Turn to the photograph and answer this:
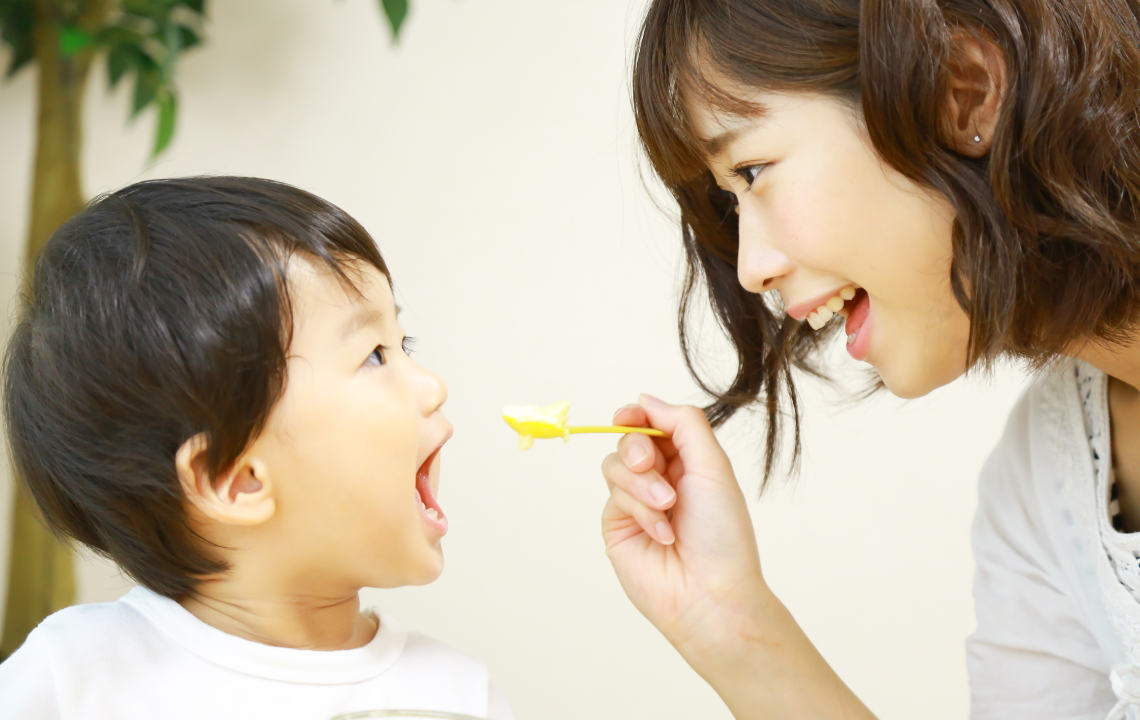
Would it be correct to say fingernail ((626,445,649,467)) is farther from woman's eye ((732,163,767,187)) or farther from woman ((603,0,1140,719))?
woman's eye ((732,163,767,187))

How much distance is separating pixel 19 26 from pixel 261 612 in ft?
3.10

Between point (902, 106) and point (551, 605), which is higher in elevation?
point (902, 106)

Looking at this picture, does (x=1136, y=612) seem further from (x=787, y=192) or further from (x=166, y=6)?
(x=166, y=6)

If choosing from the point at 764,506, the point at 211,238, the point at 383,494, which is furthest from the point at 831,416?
the point at 211,238

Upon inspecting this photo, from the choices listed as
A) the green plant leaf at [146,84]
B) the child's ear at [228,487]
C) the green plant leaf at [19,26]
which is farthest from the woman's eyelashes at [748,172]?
the green plant leaf at [19,26]

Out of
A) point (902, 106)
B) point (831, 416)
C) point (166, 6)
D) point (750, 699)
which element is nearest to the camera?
point (902, 106)

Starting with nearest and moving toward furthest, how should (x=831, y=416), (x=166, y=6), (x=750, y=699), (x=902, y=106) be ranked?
(x=902, y=106) → (x=750, y=699) → (x=166, y=6) → (x=831, y=416)

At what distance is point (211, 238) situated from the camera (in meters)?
0.66

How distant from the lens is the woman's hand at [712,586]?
0.78 meters

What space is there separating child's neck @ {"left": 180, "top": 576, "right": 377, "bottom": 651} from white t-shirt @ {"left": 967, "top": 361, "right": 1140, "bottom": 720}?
0.66 m

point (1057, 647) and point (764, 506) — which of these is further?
point (764, 506)

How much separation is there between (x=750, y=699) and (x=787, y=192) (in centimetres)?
43

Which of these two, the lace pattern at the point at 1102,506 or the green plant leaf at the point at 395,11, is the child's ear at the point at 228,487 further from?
the lace pattern at the point at 1102,506

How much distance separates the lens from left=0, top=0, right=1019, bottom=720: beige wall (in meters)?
1.42
